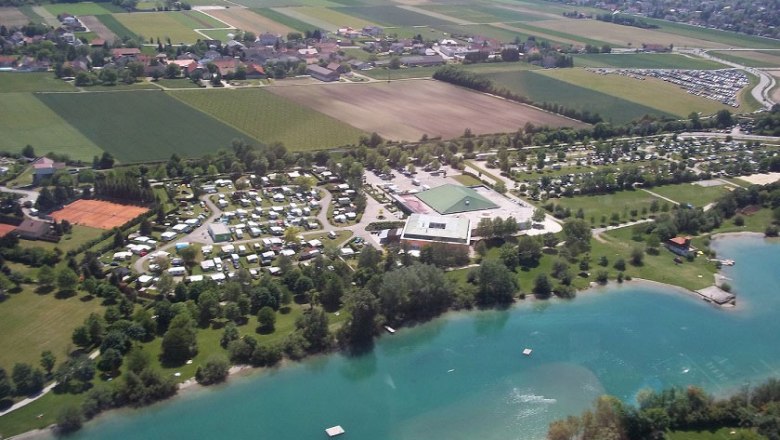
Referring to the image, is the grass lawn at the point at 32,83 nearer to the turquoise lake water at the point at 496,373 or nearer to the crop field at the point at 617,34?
the turquoise lake water at the point at 496,373

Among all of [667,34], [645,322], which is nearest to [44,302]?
[645,322]

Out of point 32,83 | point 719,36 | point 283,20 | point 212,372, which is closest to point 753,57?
point 719,36

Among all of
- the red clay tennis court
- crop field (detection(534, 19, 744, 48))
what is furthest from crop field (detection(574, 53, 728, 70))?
the red clay tennis court

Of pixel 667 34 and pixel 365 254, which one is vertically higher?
pixel 667 34

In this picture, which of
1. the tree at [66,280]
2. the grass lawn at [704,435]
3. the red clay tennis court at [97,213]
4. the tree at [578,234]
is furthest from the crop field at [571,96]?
the tree at [66,280]

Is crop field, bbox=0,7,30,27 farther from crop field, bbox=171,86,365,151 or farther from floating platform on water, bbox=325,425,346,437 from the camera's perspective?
floating platform on water, bbox=325,425,346,437

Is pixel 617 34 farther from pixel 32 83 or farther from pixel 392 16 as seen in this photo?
pixel 32 83

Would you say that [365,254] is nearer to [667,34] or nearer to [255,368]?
[255,368]
